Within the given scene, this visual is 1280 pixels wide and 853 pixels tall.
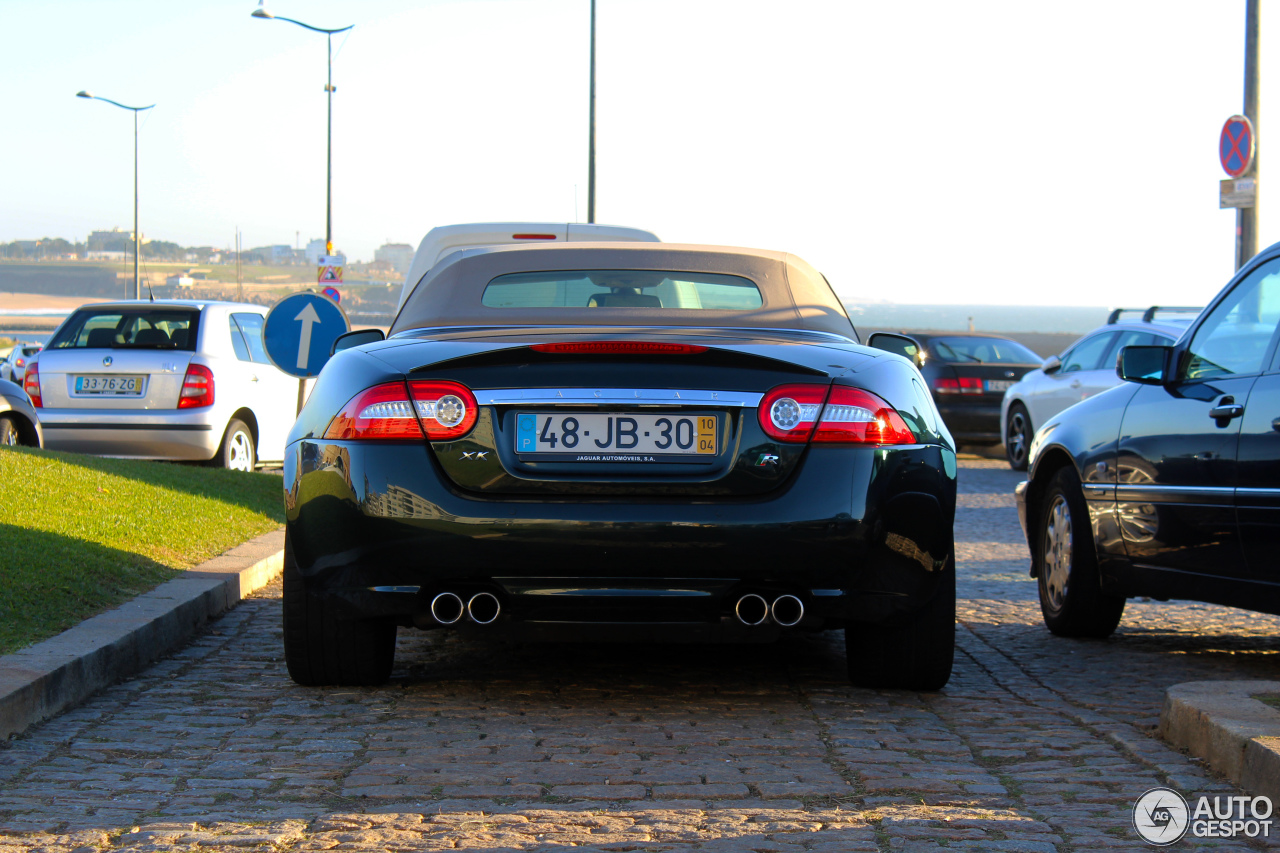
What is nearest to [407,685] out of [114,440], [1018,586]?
[1018,586]

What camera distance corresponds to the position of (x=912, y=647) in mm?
4645

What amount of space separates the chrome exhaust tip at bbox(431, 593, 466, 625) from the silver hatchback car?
8.68 meters

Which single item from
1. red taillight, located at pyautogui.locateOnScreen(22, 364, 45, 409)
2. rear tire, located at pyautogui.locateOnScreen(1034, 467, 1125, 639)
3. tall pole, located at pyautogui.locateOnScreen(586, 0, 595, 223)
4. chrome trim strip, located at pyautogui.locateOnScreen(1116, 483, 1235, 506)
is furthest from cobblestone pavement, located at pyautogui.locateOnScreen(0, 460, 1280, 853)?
tall pole, located at pyautogui.locateOnScreen(586, 0, 595, 223)

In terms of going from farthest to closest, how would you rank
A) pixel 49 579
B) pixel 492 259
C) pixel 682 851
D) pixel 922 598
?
1. pixel 49 579
2. pixel 492 259
3. pixel 922 598
4. pixel 682 851

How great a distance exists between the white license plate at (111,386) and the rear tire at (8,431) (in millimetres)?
1709

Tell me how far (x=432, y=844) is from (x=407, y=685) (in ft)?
5.81

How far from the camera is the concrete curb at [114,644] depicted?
4.30 metres

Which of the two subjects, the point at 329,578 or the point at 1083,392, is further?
the point at 1083,392

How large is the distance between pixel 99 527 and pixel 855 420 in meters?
4.44

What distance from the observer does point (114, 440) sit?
40.7ft

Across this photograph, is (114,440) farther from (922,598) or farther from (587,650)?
(922,598)

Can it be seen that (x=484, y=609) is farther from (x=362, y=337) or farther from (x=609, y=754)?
(x=362, y=337)

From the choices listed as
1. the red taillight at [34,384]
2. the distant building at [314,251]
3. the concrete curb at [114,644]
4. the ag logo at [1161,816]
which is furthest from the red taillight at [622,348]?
the distant building at [314,251]

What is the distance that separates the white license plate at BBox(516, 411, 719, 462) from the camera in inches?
164
